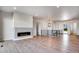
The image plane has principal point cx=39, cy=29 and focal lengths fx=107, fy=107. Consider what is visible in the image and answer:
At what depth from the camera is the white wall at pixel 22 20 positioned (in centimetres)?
813

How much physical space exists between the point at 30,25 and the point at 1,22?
2.73m

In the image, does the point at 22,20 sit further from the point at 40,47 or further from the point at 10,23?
the point at 40,47

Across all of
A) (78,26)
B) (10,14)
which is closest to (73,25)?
(78,26)

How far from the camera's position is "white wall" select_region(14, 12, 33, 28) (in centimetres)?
813

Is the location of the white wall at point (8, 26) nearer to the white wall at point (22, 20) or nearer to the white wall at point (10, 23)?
the white wall at point (10, 23)

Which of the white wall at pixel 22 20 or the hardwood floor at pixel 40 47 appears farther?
the white wall at pixel 22 20

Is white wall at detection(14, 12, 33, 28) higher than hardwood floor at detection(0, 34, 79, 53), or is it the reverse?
white wall at detection(14, 12, 33, 28)

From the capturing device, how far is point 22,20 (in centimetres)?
873

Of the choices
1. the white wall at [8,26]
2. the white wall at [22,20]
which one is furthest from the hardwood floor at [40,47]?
the white wall at [22,20]

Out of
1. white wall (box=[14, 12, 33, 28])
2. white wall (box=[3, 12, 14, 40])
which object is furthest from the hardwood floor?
white wall (box=[14, 12, 33, 28])

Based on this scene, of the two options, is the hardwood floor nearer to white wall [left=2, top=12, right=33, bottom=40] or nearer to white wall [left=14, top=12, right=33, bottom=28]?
white wall [left=2, top=12, right=33, bottom=40]

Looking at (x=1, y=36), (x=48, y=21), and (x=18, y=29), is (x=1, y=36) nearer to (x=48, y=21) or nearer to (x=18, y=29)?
(x=18, y=29)

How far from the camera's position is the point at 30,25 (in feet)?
31.5

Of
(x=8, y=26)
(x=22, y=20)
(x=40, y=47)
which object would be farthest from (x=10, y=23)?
(x=40, y=47)
